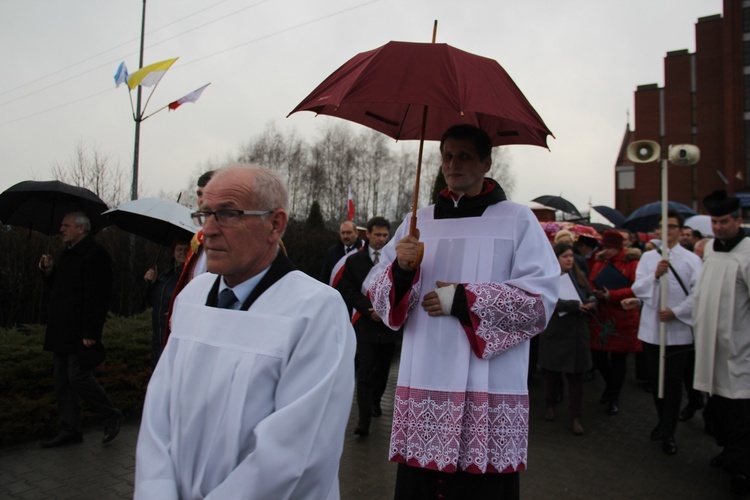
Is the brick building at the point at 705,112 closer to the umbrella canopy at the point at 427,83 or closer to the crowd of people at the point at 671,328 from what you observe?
the crowd of people at the point at 671,328

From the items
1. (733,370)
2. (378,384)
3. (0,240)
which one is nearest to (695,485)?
(733,370)

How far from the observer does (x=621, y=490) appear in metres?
4.80

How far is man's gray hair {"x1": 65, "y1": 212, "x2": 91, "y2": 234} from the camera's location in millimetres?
5578

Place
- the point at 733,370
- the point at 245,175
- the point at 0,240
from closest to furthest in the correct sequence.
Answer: the point at 245,175 < the point at 733,370 < the point at 0,240

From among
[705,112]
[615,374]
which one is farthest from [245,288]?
[705,112]

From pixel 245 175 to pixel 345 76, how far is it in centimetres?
111

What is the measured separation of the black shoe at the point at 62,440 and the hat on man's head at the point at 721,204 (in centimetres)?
606

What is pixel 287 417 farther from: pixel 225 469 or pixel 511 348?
pixel 511 348

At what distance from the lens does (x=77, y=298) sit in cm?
553

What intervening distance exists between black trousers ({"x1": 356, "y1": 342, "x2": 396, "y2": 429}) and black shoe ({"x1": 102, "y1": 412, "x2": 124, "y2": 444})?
2352 millimetres

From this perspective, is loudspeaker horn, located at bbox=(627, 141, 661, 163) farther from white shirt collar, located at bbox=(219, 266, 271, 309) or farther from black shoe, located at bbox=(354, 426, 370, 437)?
white shirt collar, located at bbox=(219, 266, 271, 309)

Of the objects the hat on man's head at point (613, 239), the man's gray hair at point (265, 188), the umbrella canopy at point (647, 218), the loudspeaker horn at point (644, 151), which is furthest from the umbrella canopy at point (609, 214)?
the man's gray hair at point (265, 188)

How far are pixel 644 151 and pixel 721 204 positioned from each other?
42.7 inches

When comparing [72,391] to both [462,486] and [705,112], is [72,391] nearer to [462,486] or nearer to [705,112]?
[462,486]
